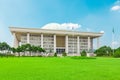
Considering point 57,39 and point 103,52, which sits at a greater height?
point 57,39

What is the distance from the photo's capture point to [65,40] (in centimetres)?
7231

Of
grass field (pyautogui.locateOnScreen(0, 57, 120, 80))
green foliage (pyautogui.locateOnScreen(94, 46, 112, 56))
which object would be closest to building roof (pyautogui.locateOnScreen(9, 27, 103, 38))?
green foliage (pyautogui.locateOnScreen(94, 46, 112, 56))

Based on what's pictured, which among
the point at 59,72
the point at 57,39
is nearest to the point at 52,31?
the point at 57,39

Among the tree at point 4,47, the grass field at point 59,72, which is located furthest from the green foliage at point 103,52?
the grass field at point 59,72

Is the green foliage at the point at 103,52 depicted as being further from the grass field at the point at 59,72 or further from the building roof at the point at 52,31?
the grass field at the point at 59,72

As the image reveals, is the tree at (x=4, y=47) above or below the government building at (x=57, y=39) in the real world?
below

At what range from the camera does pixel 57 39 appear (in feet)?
242

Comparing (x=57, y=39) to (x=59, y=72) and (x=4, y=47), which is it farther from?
(x=59, y=72)

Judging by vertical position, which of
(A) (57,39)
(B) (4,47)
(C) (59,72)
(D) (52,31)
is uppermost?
(D) (52,31)

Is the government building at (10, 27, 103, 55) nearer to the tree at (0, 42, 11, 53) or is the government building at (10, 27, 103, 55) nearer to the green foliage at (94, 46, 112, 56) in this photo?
the green foliage at (94, 46, 112, 56)

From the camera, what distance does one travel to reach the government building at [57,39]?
216 feet

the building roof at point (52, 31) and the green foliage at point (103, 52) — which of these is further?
the building roof at point (52, 31)

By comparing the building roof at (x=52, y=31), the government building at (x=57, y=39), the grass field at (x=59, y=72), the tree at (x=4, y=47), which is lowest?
the grass field at (x=59, y=72)

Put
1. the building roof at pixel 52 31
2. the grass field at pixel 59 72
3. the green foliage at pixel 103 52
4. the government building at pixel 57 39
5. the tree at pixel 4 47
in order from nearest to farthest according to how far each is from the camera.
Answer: the grass field at pixel 59 72
the tree at pixel 4 47
the green foliage at pixel 103 52
the building roof at pixel 52 31
the government building at pixel 57 39
